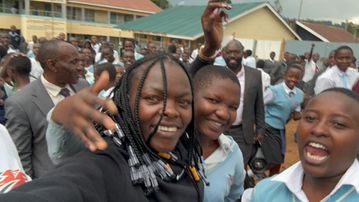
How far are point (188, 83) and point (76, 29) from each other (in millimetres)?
34756

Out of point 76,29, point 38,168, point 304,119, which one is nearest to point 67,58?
point 38,168

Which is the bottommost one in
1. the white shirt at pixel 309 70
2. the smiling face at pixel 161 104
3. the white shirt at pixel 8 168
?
the white shirt at pixel 309 70

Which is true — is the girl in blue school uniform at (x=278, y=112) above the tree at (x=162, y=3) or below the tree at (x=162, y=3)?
below

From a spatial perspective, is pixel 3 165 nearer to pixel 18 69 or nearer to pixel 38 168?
pixel 38 168

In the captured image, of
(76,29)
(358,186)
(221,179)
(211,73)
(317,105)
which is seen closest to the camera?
(358,186)

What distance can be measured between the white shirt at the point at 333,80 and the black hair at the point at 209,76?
273cm

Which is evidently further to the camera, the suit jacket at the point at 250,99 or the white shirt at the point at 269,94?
the white shirt at the point at 269,94

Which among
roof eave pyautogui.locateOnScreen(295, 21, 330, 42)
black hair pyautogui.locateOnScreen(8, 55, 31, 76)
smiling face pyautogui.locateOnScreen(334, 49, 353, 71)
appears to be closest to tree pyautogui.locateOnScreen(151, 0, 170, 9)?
roof eave pyautogui.locateOnScreen(295, 21, 330, 42)

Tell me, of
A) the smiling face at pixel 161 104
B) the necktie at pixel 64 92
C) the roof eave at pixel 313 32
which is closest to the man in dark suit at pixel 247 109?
the necktie at pixel 64 92

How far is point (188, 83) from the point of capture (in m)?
1.44

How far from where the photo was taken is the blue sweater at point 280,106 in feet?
14.0

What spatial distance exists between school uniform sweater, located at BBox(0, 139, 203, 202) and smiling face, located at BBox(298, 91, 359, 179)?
692mm

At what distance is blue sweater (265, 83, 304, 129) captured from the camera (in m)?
4.28

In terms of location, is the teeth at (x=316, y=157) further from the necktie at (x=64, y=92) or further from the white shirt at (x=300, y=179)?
the necktie at (x=64, y=92)
